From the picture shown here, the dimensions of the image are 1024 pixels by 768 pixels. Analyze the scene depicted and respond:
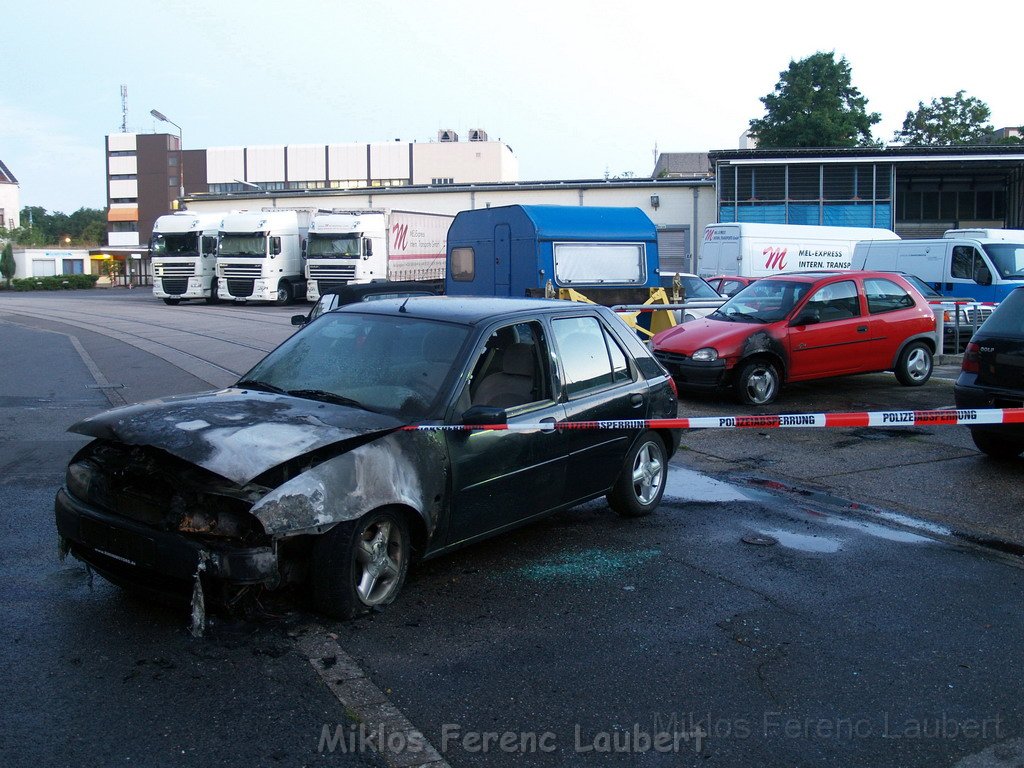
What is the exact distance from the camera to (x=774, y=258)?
27.2 meters

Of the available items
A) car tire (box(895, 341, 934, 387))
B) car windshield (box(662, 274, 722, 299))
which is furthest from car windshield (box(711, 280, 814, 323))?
car windshield (box(662, 274, 722, 299))

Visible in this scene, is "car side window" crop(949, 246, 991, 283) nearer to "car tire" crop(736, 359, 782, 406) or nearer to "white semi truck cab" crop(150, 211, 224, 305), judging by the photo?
"car tire" crop(736, 359, 782, 406)

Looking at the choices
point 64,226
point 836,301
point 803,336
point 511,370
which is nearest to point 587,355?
point 511,370

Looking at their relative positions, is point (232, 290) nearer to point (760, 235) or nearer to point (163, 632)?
point (760, 235)

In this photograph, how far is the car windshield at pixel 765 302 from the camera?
40.1 feet

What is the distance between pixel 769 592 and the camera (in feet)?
16.9

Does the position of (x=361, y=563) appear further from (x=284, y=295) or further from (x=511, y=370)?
(x=284, y=295)

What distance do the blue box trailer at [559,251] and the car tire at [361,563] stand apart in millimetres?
11638

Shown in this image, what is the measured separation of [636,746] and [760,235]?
82.0ft

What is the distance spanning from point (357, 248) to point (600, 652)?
29.9 metres

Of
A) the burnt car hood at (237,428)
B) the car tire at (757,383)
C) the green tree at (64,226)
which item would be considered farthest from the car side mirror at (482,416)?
the green tree at (64,226)

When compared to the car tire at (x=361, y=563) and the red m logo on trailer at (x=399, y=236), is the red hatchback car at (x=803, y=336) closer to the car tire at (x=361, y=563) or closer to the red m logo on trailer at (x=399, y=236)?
the car tire at (x=361, y=563)

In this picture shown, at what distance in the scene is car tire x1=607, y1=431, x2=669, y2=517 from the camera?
6383mm

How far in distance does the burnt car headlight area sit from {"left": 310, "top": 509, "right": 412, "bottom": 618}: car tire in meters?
0.16
